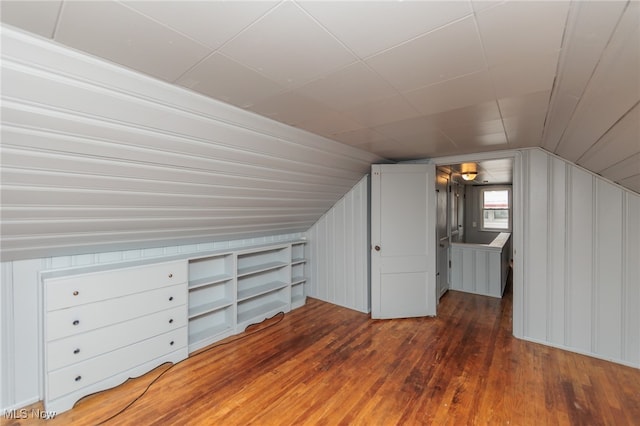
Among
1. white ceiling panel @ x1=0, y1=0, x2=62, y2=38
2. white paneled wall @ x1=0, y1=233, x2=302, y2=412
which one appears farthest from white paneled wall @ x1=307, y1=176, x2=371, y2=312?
white ceiling panel @ x1=0, y1=0, x2=62, y2=38

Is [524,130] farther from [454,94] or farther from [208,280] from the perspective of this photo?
[208,280]

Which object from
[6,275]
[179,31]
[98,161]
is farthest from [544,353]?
[6,275]

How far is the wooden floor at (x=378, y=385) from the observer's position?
1818 mm

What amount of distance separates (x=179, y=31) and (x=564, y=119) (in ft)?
7.34

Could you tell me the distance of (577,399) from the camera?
1.98 metres

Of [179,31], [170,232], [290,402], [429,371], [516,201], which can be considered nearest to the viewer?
[179,31]

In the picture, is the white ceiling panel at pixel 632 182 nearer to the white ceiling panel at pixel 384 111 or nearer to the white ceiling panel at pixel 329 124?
the white ceiling panel at pixel 384 111

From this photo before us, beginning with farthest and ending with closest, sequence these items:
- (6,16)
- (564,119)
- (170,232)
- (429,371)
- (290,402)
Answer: (170,232), (429,371), (290,402), (564,119), (6,16)

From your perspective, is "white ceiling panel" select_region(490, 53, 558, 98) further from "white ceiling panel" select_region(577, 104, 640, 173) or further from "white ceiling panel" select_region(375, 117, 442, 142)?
"white ceiling panel" select_region(375, 117, 442, 142)

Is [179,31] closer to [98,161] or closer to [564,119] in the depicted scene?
[98,161]

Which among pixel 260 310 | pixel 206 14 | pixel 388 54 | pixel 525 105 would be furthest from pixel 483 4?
pixel 260 310

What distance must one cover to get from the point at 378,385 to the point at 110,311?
213 centimetres

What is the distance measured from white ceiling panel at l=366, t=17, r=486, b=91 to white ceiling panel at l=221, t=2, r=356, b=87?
20 cm

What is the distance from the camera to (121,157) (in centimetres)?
160
